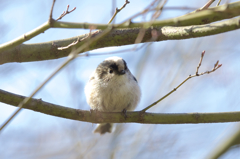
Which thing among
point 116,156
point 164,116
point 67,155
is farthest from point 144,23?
point 67,155

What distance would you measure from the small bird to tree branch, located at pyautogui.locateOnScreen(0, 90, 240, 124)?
0.65 m

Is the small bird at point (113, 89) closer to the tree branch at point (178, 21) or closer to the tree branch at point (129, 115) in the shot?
the tree branch at point (129, 115)

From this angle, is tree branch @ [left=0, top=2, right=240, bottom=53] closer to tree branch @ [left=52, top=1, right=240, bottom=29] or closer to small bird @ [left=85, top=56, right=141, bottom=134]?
tree branch @ [left=52, top=1, right=240, bottom=29]

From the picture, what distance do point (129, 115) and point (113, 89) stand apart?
0.80m

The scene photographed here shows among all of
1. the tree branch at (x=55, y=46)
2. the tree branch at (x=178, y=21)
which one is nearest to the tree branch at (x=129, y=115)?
the tree branch at (x=55, y=46)

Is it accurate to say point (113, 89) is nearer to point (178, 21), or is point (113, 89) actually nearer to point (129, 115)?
point (129, 115)

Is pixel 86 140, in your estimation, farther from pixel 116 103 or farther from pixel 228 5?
pixel 228 5

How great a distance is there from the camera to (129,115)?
3.90 m

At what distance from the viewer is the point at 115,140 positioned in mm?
6402

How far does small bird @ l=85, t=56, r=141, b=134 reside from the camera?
4.59m

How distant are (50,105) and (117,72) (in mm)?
1519

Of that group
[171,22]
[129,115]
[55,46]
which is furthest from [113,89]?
[171,22]

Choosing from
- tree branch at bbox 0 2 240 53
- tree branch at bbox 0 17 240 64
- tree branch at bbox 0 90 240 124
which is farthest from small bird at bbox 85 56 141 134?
tree branch at bbox 0 2 240 53

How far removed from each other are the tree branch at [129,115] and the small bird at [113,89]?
2.14ft
